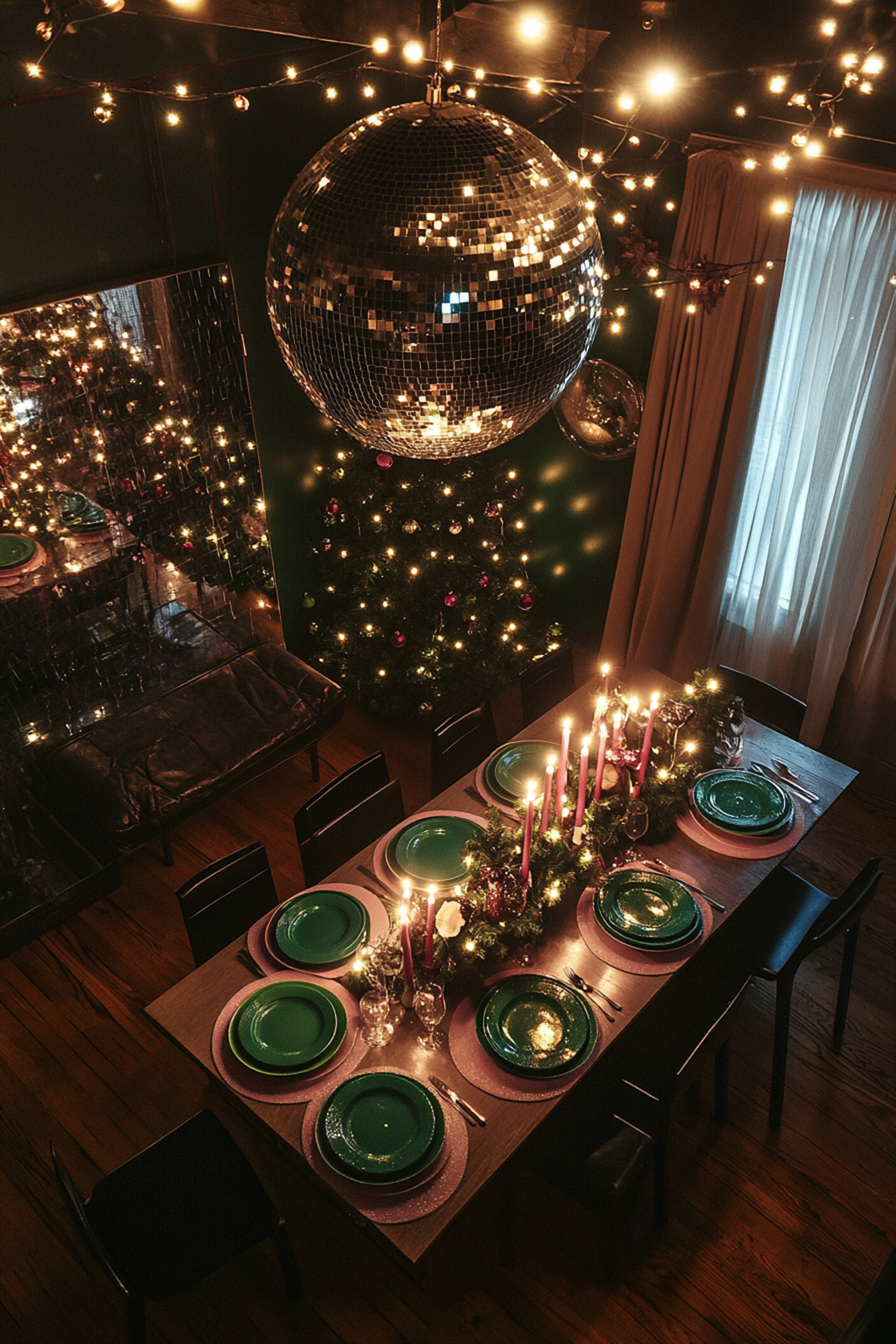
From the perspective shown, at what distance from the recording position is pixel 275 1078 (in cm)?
246

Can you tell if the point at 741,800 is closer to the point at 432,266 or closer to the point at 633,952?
the point at 633,952

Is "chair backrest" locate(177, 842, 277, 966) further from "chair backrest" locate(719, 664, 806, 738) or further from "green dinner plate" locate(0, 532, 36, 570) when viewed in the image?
"chair backrest" locate(719, 664, 806, 738)

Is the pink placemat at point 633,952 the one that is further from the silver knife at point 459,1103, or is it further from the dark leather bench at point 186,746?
the dark leather bench at point 186,746

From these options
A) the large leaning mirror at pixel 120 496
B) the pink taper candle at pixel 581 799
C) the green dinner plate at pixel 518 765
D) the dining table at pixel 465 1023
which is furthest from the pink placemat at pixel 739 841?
the large leaning mirror at pixel 120 496

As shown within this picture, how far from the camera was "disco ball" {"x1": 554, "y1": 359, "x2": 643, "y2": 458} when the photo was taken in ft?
14.8

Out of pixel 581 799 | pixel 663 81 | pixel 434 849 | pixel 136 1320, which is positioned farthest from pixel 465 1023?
pixel 663 81

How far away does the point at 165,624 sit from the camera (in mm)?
4312

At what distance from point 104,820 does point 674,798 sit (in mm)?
2197

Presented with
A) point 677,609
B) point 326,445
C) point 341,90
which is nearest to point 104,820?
point 326,445

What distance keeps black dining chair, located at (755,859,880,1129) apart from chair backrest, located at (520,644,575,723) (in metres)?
1.18

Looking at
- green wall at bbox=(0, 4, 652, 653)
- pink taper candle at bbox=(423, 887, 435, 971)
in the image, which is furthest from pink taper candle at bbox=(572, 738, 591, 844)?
green wall at bbox=(0, 4, 652, 653)

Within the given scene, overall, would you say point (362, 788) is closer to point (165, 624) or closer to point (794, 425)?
point (165, 624)

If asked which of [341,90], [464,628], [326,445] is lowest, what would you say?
[464,628]

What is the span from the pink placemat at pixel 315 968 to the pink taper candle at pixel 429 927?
202 mm
